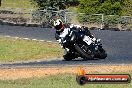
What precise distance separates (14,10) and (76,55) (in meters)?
28.0

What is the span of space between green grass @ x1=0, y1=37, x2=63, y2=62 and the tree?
13348 millimetres

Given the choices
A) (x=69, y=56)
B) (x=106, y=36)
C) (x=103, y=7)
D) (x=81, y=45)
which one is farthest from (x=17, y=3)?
(x=81, y=45)

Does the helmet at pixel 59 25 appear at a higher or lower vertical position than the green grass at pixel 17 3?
higher

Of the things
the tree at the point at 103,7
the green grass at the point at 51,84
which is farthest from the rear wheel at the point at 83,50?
the tree at the point at 103,7

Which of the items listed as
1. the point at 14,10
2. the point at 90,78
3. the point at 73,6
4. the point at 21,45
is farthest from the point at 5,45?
the point at 73,6

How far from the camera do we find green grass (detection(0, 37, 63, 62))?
2666cm

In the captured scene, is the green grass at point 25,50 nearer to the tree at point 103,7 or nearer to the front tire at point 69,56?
the front tire at point 69,56

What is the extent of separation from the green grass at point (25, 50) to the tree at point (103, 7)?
1335cm

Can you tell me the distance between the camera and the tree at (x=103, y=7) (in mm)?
44250

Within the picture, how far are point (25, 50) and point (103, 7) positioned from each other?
55.8 ft

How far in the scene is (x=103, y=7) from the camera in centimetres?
4453

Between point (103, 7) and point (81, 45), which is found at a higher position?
point (81, 45)

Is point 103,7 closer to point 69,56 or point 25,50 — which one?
point 25,50

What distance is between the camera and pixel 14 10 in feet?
160
